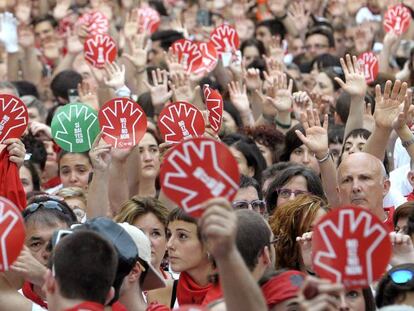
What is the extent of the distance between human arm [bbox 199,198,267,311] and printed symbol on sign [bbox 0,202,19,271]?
2.50ft

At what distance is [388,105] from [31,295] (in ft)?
9.09

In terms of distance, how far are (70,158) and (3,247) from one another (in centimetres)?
412

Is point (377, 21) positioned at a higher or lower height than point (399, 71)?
higher

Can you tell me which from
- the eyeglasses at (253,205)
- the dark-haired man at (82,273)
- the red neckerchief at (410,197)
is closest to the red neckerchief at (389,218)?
the red neckerchief at (410,197)

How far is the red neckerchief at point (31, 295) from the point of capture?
567 cm

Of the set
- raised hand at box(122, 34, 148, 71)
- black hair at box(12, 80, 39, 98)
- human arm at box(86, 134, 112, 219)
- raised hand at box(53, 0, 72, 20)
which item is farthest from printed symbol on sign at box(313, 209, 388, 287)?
raised hand at box(53, 0, 72, 20)

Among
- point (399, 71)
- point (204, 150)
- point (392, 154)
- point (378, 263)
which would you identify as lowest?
point (378, 263)

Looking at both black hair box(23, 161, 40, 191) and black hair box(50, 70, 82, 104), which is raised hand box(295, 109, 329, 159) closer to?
black hair box(23, 161, 40, 191)

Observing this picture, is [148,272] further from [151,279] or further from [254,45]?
[254,45]

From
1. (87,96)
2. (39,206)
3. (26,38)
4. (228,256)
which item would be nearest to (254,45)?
(26,38)

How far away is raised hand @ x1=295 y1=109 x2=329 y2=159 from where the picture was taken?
7637 mm

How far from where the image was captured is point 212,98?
25.7 ft

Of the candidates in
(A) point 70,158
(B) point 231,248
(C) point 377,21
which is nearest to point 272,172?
(A) point 70,158

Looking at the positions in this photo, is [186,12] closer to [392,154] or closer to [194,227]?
[392,154]
